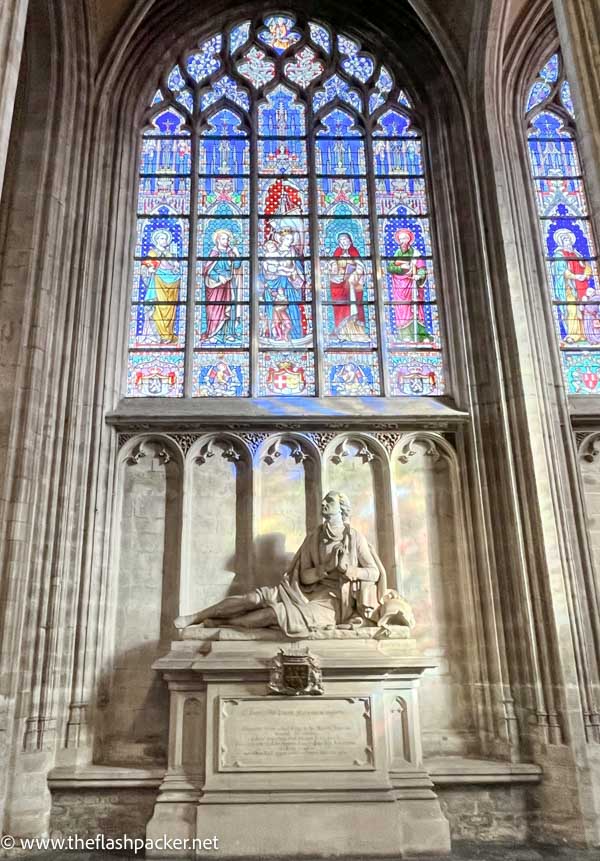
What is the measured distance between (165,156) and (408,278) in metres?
3.35

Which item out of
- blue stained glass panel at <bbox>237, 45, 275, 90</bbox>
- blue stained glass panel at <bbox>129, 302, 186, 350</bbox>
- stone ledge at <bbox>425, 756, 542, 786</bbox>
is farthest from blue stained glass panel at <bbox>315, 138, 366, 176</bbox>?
→ stone ledge at <bbox>425, 756, 542, 786</bbox>

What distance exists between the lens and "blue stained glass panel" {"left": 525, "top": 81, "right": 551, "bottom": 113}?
30.0ft

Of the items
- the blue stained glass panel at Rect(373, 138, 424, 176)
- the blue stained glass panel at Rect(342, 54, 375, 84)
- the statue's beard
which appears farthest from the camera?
the blue stained glass panel at Rect(342, 54, 375, 84)

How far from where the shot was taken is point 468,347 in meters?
7.79

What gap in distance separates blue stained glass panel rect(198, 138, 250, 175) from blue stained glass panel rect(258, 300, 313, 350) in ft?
5.56

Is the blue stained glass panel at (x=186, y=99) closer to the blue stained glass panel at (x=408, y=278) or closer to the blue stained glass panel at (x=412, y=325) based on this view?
the blue stained glass panel at (x=408, y=278)

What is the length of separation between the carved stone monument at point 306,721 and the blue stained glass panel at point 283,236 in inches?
136

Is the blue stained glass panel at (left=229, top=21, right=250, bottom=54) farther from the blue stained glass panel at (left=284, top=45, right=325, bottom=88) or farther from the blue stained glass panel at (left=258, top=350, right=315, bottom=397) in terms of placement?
the blue stained glass panel at (left=258, top=350, right=315, bottom=397)

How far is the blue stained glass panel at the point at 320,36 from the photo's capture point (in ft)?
31.3

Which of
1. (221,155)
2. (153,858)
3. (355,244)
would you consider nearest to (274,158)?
(221,155)

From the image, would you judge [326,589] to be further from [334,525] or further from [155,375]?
[155,375]

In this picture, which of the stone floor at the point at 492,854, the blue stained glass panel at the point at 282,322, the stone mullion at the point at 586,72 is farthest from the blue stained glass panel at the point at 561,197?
the stone floor at the point at 492,854

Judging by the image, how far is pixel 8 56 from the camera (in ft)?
15.2

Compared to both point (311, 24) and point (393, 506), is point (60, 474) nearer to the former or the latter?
point (393, 506)
